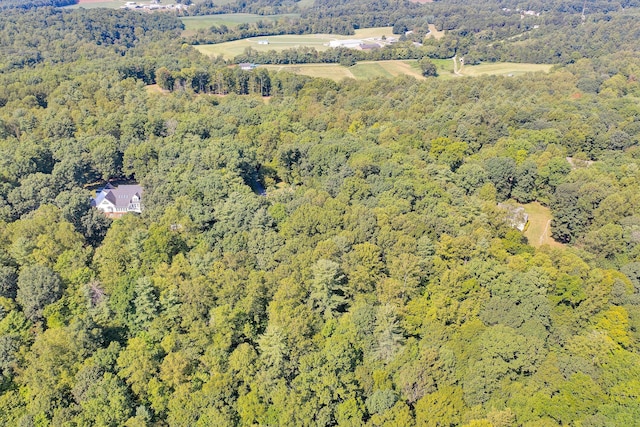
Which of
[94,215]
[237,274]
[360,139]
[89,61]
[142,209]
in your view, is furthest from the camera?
[89,61]

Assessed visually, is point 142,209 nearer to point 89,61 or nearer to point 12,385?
point 12,385

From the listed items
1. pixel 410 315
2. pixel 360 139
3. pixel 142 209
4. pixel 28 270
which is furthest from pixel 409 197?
pixel 28 270

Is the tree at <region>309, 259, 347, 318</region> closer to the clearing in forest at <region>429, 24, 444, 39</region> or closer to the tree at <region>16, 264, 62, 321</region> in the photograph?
the tree at <region>16, 264, 62, 321</region>

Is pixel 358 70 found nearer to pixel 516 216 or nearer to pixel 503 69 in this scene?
pixel 503 69

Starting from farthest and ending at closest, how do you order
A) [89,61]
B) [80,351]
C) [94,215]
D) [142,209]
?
[89,61] → [142,209] → [94,215] → [80,351]

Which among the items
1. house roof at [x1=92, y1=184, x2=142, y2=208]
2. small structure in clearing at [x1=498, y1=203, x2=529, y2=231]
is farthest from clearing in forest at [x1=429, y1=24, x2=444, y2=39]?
house roof at [x1=92, y1=184, x2=142, y2=208]

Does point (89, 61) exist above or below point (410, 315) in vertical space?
above

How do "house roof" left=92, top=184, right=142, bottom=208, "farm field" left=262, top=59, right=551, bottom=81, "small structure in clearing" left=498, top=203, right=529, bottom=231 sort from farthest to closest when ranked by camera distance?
"farm field" left=262, top=59, right=551, bottom=81, "house roof" left=92, top=184, right=142, bottom=208, "small structure in clearing" left=498, top=203, right=529, bottom=231
